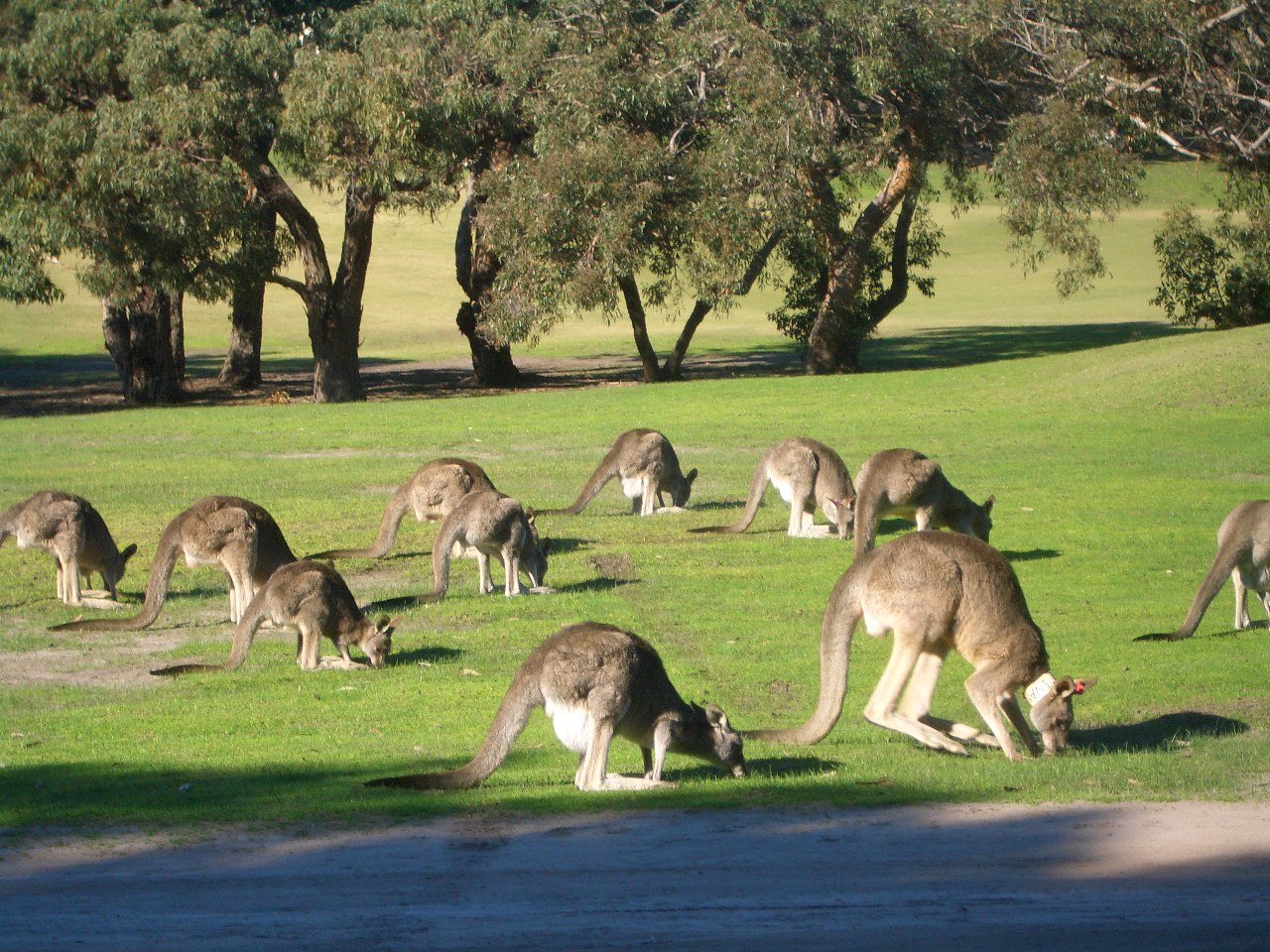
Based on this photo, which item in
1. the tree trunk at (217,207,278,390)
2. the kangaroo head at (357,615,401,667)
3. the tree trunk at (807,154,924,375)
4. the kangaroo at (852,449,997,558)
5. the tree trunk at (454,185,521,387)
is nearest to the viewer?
the kangaroo head at (357,615,401,667)

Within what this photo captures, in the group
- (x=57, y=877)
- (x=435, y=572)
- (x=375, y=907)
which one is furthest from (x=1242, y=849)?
(x=435, y=572)

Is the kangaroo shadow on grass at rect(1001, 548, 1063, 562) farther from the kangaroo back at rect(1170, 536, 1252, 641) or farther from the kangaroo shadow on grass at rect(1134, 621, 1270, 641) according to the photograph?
the kangaroo back at rect(1170, 536, 1252, 641)

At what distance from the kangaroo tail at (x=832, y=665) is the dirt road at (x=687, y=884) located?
118cm

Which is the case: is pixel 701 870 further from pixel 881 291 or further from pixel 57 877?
pixel 881 291

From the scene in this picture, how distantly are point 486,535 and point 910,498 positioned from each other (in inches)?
182

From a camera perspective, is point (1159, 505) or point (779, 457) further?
point (1159, 505)

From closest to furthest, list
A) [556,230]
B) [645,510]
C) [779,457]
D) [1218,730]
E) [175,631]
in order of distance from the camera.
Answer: [1218,730] < [175,631] < [779,457] < [645,510] < [556,230]

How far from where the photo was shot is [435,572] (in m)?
14.4

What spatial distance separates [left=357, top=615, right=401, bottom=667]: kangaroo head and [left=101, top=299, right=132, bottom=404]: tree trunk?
29.3 m

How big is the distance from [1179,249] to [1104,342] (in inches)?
204

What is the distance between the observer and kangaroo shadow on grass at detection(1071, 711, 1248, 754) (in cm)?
968

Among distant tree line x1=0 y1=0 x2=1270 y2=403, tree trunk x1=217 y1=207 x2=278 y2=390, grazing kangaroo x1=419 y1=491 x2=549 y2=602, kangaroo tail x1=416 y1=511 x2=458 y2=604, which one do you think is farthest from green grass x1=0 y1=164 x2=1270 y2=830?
tree trunk x1=217 y1=207 x2=278 y2=390

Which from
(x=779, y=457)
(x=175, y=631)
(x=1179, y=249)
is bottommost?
(x=175, y=631)

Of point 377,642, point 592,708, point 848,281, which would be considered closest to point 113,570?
point 377,642
